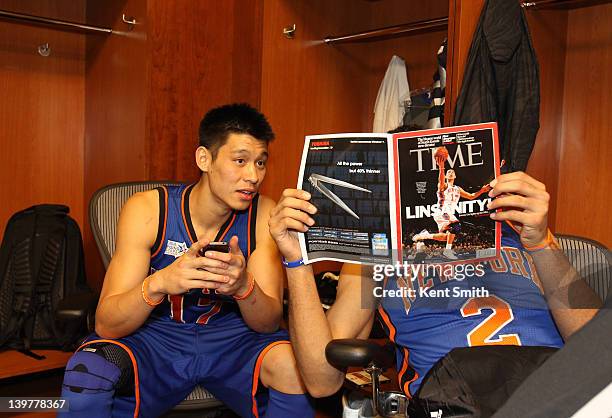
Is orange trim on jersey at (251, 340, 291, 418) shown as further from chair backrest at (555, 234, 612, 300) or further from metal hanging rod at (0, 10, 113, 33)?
metal hanging rod at (0, 10, 113, 33)

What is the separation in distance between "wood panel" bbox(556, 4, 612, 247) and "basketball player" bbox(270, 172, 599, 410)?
1.25 m

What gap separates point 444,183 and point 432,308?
332 millimetres

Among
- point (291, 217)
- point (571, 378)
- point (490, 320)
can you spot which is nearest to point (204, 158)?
point (291, 217)

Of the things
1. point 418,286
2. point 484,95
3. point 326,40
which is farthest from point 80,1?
point 418,286

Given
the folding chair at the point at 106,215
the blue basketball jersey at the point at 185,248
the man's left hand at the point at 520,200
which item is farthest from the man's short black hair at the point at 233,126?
the man's left hand at the point at 520,200

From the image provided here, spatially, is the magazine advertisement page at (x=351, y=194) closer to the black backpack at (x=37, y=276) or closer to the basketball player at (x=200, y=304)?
the basketball player at (x=200, y=304)

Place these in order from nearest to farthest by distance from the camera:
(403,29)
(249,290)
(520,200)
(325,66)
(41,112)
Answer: (520,200) < (249,290) < (403,29) < (41,112) < (325,66)

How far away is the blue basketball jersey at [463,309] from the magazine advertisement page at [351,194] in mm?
220

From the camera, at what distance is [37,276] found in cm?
240

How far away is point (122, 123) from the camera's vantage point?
108 inches

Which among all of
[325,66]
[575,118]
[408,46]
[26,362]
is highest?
[408,46]

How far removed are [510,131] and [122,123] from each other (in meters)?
1.59

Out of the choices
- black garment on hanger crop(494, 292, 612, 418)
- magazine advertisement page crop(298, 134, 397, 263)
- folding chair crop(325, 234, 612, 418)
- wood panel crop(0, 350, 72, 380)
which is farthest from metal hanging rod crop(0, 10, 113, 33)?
black garment on hanger crop(494, 292, 612, 418)

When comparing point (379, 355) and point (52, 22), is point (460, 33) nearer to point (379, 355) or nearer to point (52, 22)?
point (379, 355)
